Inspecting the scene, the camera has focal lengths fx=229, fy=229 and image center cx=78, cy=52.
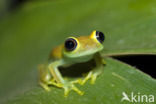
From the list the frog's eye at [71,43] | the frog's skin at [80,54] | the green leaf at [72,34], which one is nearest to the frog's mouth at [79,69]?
the frog's skin at [80,54]

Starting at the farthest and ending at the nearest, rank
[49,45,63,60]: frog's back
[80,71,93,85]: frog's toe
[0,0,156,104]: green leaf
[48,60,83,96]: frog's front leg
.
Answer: [49,45,63,60]: frog's back
[80,71,93,85]: frog's toe
[48,60,83,96]: frog's front leg
[0,0,156,104]: green leaf

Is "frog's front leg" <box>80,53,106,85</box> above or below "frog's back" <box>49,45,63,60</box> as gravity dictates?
below

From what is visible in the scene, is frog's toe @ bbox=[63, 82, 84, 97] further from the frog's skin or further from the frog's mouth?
the frog's mouth

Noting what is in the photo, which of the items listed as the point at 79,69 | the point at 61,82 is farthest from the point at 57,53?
the point at 61,82

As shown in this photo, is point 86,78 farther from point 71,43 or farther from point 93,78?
point 71,43

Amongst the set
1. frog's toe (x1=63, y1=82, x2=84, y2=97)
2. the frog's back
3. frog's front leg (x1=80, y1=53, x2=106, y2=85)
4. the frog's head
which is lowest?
frog's toe (x1=63, y1=82, x2=84, y2=97)

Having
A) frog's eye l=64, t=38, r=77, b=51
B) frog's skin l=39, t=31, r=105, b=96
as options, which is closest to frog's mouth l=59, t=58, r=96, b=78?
frog's skin l=39, t=31, r=105, b=96

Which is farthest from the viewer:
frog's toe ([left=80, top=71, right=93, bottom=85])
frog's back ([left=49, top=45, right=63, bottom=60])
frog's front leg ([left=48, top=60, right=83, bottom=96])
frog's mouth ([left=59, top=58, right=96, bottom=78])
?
frog's back ([left=49, top=45, right=63, bottom=60])

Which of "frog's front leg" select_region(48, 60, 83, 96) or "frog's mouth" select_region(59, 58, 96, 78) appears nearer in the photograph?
"frog's front leg" select_region(48, 60, 83, 96)
